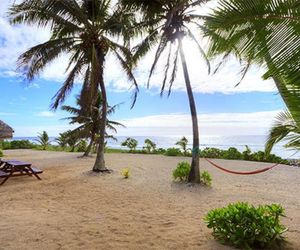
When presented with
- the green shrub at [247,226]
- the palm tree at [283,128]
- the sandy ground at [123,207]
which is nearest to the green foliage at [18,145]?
the sandy ground at [123,207]

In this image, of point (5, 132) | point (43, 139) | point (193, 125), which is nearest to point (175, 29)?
point (193, 125)

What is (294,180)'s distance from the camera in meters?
10.2

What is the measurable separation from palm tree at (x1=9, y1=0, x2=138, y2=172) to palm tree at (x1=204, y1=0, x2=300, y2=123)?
757cm

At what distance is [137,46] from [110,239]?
23.5 ft

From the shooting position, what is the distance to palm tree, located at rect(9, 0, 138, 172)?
1026 cm

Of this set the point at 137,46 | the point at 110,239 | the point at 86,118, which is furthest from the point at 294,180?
the point at 86,118

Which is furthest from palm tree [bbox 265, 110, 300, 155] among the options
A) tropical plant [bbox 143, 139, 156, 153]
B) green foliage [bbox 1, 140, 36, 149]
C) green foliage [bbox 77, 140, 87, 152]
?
green foliage [bbox 1, 140, 36, 149]

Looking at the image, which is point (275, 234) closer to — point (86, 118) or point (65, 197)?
point (65, 197)

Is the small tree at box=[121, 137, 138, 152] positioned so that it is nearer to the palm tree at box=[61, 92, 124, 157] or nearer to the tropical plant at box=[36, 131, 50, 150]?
the palm tree at box=[61, 92, 124, 157]

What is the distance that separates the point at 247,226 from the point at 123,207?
10.0 ft

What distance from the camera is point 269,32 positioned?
2.65m

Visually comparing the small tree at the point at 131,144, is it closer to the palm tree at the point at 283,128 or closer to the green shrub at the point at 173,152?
the green shrub at the point at 173,152

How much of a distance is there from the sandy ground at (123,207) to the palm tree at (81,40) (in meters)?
2.79

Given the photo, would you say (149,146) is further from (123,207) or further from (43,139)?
(123,207)
